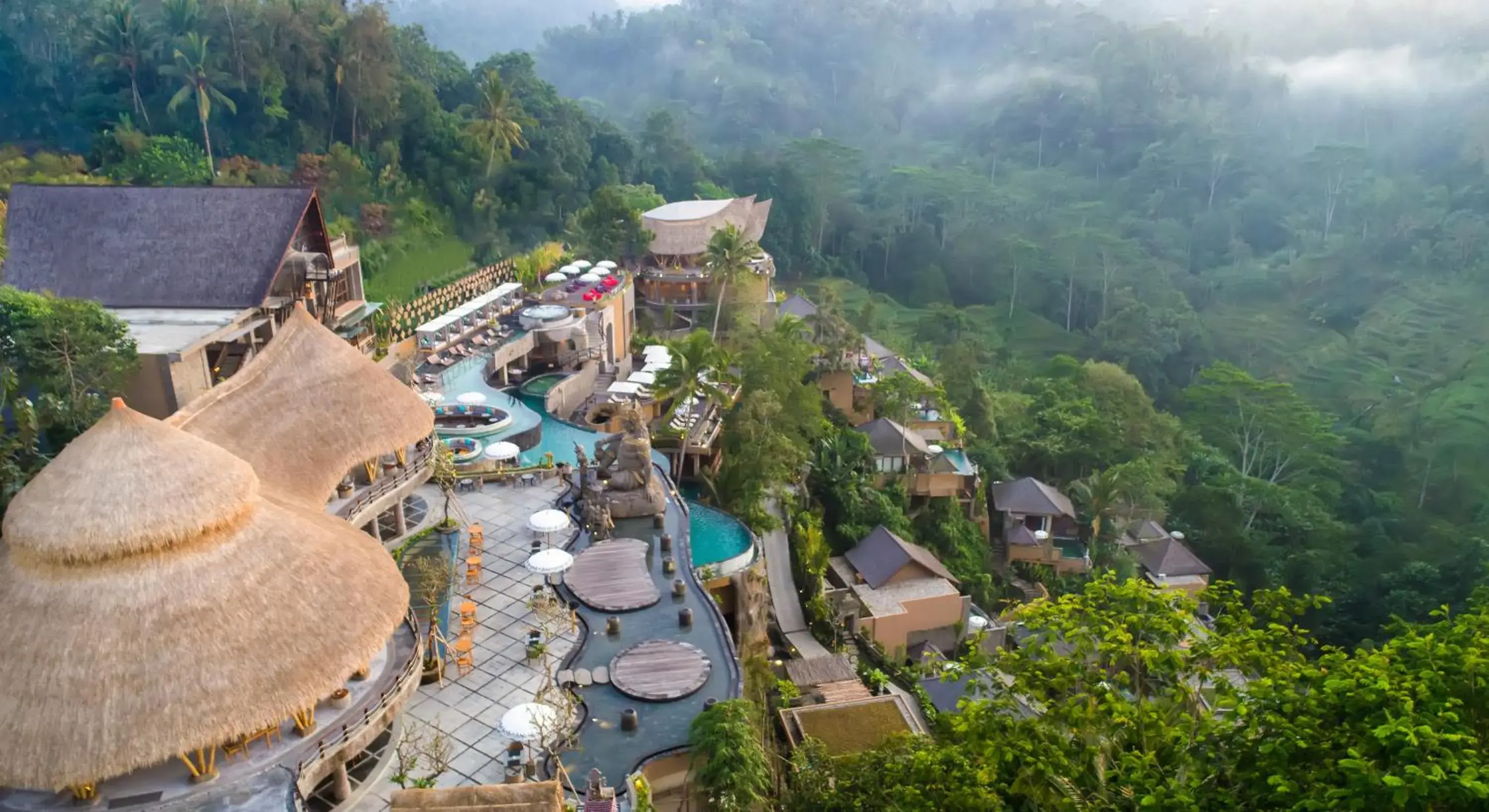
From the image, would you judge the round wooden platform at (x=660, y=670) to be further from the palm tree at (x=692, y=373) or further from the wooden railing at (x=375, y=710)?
the palm tree at (x=692, y=373)

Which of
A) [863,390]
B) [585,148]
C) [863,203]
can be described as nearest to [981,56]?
[863,203]

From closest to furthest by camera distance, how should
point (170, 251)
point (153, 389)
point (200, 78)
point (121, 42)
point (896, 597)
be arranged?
point (153, 389) → point (170, 251) → point (896, 597) → point (200, 78) → point (121, 42)

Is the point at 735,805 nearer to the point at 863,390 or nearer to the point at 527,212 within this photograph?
the point at 863,390

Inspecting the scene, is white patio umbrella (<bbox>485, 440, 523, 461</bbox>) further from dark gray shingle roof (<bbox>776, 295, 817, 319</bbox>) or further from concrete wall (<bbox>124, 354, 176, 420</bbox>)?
dark gray shingle roof (<bbox>776, 295, 817, 319</bbox>)

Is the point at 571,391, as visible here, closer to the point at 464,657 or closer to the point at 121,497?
the point at 464,657

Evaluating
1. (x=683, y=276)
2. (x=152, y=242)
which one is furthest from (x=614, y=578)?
(x=683, y=276)

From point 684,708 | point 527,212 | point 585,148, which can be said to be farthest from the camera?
point 585,148

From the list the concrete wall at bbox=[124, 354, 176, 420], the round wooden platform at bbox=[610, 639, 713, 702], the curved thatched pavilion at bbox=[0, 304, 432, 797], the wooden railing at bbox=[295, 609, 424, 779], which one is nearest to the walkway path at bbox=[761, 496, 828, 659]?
the round wooden platform at bbox=[610, 639, 713, 702]
